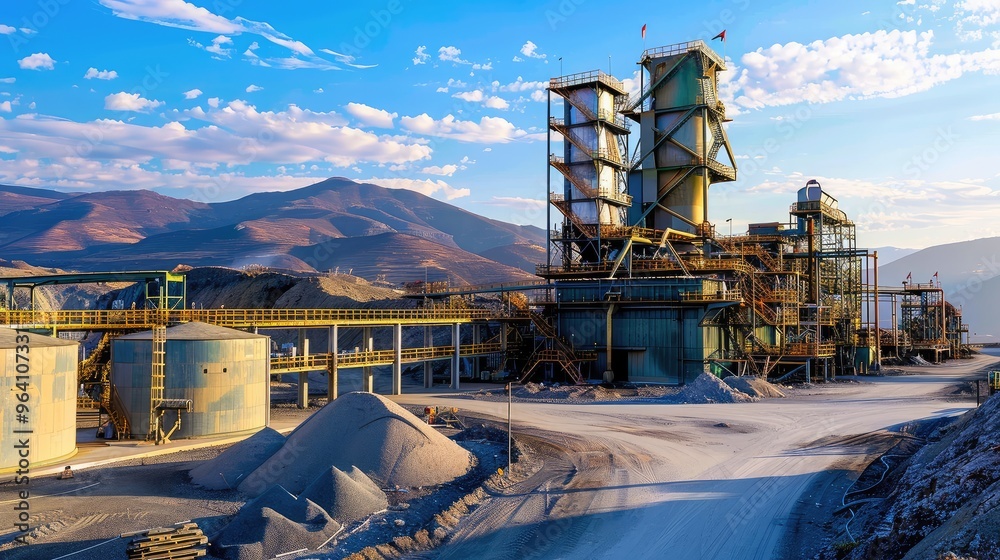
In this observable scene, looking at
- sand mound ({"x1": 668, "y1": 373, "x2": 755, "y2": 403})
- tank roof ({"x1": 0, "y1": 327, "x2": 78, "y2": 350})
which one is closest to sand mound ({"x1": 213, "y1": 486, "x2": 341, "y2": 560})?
tank roof ({"x1": 0, "y1": 327, "x2": 78, "y2": 350})

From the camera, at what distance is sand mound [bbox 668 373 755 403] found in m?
39.7

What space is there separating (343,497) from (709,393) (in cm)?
2683

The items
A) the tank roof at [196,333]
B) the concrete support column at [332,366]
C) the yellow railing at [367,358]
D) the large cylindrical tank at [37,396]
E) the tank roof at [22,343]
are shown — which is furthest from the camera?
the concrete support column at [332,366]

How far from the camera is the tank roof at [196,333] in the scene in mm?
28438

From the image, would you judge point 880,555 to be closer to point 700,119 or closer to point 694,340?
point 694,340

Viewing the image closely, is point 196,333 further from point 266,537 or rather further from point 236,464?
point 266,537

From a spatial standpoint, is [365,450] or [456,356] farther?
[456,356]

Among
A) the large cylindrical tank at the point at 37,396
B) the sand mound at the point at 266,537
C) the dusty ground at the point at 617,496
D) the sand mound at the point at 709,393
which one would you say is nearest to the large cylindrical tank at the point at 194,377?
the dusty ground at the point at 617,496

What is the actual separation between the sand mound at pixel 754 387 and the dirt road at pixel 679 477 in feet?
7.12

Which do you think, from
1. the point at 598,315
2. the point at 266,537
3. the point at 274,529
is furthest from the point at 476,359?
the point at 266,537

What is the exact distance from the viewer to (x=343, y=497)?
18.7 m

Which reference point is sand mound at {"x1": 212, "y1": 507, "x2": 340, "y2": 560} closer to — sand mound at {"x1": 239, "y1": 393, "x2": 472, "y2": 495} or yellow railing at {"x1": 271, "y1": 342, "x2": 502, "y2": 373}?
sand mound at {"x1": 239, "y1": 393, "x2": 472, "y2": 495}

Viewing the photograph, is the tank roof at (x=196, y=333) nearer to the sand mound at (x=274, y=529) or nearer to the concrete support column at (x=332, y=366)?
the concrete support column at (x=332, y=366)

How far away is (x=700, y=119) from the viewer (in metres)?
60.3
